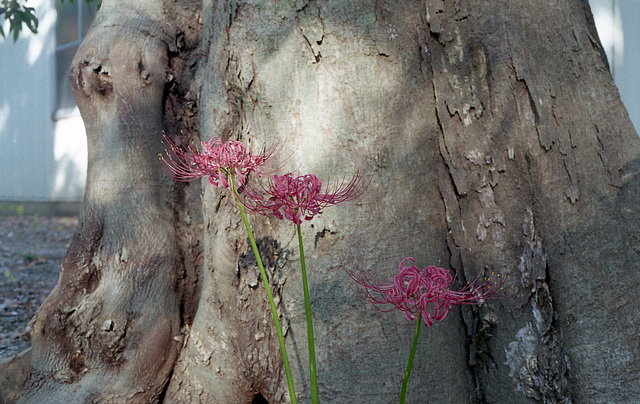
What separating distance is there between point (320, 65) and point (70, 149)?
29.2 ft

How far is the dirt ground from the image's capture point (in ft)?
12.5

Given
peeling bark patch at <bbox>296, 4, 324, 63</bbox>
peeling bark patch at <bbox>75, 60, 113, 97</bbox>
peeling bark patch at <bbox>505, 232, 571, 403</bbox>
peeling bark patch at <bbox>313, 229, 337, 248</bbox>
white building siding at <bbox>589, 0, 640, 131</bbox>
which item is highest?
white building siding at <bbox>589, 0, 640, 131</bbox>

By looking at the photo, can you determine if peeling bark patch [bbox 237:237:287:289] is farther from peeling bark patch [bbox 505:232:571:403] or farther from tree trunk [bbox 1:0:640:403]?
peeling bark patch [bbox 505:232:571:403]

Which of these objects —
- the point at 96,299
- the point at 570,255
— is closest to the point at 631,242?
the point at 570,255

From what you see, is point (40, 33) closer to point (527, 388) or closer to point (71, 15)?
point (71, 15)

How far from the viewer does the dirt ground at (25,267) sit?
3.79 meters

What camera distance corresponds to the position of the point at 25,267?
18.9 ft

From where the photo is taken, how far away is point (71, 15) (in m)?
9.62

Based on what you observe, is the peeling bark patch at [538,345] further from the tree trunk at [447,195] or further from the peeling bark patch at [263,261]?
the peeling bark patch at [263,261]

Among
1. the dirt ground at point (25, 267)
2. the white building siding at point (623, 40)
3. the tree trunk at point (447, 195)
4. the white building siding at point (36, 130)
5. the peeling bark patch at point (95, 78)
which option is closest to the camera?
the tree trunk at point (447, 195)

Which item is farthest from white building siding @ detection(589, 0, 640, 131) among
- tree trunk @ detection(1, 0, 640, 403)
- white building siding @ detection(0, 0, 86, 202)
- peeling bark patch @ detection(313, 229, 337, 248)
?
white building siding @ detection(0, 0, 86, 202)

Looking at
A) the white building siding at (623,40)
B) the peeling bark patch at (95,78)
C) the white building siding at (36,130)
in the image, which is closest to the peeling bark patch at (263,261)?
the peeling bark patch at (95,78)

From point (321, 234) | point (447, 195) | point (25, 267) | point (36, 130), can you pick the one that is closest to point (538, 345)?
point (447, 195)

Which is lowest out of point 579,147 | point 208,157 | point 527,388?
point 527,388
